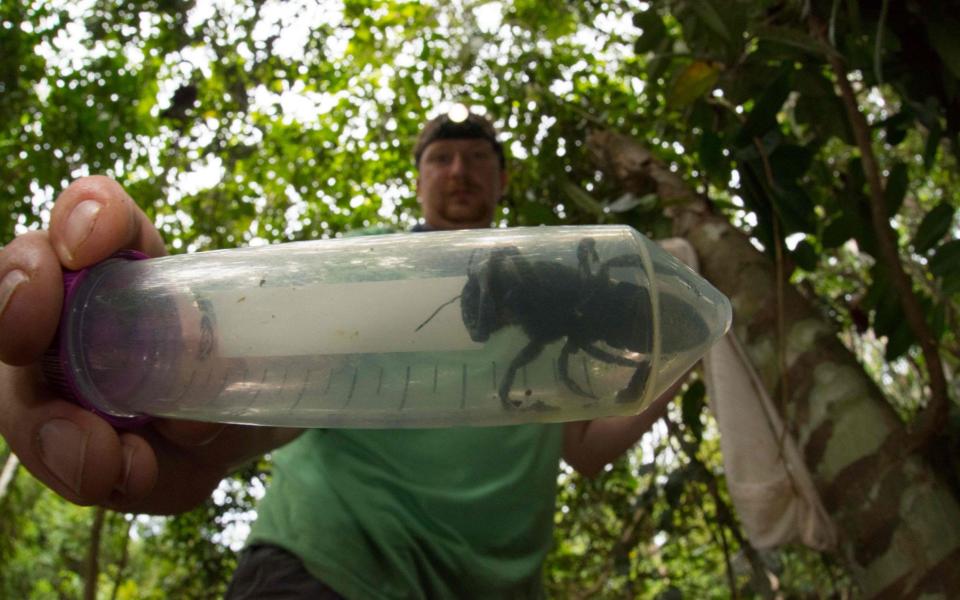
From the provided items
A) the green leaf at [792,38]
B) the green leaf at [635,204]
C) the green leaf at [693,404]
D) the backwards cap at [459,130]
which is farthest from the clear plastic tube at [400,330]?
the green leaf at [693,404]

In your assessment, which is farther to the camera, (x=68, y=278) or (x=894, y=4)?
(x=894, y=4)

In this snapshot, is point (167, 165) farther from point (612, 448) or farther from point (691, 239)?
point (612, 448)

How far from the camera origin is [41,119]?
8.02ft

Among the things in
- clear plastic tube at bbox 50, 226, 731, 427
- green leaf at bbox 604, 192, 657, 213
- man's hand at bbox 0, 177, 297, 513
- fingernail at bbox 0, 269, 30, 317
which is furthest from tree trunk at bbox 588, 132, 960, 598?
fingernail at bbox 0, 269, 30, 317

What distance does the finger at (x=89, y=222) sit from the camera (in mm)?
537

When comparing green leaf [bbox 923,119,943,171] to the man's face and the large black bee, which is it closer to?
the man's face

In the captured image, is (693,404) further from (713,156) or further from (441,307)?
(441,307)

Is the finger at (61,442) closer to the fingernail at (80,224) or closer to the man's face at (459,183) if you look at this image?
the fingernail at (80,224)

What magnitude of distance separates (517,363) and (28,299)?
0.32 m

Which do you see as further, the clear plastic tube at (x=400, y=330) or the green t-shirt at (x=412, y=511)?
the green t-shirt at (x=412, y=511)

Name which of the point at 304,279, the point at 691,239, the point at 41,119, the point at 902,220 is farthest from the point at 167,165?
the point at 902,220

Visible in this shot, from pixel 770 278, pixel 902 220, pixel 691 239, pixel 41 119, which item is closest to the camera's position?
pixel 770 278

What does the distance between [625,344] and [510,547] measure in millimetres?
650

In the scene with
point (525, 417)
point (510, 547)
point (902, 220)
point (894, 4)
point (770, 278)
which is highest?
point (894, 4)
